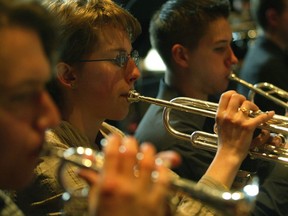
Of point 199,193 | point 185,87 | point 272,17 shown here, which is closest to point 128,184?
point 199,193

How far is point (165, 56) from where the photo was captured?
2.92 meters

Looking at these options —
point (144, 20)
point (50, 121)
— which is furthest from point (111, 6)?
point (144, 20)

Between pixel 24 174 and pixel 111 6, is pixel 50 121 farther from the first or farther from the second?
pixel 111 6

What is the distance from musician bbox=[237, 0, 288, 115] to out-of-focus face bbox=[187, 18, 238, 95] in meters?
0.44

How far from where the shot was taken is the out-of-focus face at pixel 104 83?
6.79 ft

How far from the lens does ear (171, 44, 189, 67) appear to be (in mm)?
2855

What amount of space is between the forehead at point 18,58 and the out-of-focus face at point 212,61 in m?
1.65

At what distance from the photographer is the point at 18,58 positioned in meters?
1.16

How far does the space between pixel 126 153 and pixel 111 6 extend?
3.41 feet

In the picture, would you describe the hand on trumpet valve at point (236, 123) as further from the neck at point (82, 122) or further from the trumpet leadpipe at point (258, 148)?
the neck at point (82, 122)

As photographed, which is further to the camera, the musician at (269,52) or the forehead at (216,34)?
the musician at (269,52)

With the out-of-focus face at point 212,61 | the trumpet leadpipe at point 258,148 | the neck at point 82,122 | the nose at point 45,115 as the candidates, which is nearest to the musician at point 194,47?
the out-of-focus face at point 212,61

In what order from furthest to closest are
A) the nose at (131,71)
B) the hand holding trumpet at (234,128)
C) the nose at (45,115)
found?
the nose at (131,71) → the hand holding trumpet at (234,128) → the nose at (45,115)

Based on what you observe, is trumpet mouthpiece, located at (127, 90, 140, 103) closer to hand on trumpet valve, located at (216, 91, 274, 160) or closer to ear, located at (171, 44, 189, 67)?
hand on trumpet valve, located at (216, 91, 274, 160)
